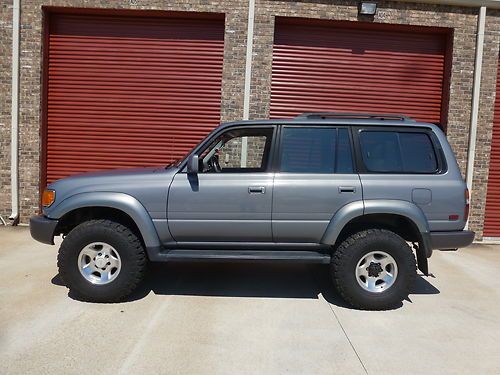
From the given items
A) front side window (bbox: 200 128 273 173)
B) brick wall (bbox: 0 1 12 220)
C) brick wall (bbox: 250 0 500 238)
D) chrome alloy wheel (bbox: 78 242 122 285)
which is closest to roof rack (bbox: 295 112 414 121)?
front side window (bbox: 200 128 273 173)

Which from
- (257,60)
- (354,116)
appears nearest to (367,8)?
(257,60)

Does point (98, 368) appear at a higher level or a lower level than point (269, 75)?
lower

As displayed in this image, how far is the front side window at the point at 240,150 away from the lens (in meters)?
4.62

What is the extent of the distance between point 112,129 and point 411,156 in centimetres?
587

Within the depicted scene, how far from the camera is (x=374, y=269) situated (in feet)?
14.7

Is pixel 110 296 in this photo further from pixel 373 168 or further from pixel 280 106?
pixel 280 106

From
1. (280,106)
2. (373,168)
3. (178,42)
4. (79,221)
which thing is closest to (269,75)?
(280,106)

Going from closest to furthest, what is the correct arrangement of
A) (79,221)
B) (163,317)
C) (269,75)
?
(163,317) < (79,221) < (269,75)

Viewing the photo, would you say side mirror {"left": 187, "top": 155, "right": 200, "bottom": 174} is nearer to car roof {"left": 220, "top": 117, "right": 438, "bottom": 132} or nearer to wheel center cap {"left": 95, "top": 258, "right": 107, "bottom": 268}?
car roof {"left": 220, "top": 117, "right": 438, "bottom": 132}

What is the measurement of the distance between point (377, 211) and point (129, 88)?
578 centimetres

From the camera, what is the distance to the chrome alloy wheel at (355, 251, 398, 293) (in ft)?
14.7

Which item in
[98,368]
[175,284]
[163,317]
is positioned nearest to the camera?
[98,368]

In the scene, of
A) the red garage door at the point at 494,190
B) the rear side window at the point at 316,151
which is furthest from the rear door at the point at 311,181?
the red garage door at the point at 494,190

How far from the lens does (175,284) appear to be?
17.0 ft
